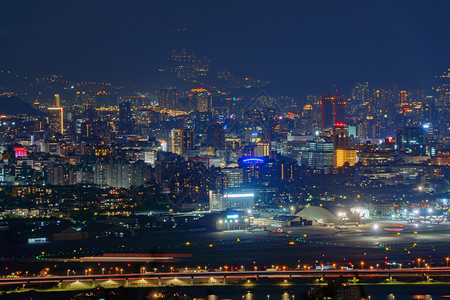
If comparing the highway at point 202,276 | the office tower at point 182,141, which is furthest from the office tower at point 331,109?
the highway at point 202,276

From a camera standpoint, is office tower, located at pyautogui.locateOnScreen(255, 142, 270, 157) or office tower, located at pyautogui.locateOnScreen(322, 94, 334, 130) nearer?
office tower, located at pyautogui.locateOnScreen(255, 142, 270, 157)

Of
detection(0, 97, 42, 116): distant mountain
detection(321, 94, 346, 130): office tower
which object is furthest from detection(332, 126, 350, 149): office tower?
detection(0, 97, 42, 116): distant mountain

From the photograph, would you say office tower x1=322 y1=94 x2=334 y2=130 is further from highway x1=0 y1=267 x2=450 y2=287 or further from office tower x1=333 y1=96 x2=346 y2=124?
highway x1=0 y1=267 x2=450 y2=287

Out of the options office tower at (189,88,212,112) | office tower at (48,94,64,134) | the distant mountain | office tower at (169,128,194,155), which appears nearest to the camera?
office tower at (169,128,194,155)

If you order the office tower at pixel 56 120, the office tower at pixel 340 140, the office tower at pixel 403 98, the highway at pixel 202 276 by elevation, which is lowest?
the highway at pixel 202 276

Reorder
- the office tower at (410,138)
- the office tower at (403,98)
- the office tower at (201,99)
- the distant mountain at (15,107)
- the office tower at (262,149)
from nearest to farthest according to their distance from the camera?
the office tower at (262,149) < the office tower at (410,138) < the distant mountain at (15,107) < the office tower at (201,99) < the office tower at (403,98)

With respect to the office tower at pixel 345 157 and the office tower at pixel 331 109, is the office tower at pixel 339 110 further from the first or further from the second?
the office tower at pixel 345 157
